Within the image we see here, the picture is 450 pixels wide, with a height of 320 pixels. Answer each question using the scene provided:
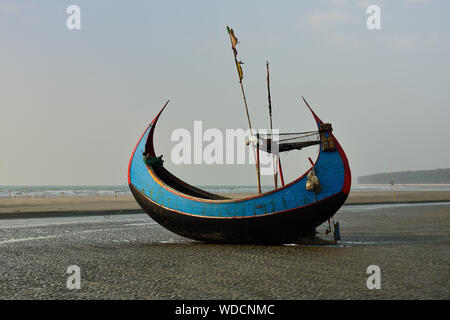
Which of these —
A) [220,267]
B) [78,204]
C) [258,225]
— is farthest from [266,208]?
[78,204]

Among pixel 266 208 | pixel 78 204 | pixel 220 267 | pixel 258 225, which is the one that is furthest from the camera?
pixel 78 204

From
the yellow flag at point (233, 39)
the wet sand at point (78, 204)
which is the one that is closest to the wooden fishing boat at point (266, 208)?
the yellow flag at point (233, 39)

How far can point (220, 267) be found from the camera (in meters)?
9.05

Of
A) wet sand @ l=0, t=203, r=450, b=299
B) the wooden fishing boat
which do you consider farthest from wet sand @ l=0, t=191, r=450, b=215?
the wooden fishing boat

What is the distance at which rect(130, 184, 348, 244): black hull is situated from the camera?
36.2ft

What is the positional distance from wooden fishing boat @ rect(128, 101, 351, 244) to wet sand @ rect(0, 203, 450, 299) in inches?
18.1

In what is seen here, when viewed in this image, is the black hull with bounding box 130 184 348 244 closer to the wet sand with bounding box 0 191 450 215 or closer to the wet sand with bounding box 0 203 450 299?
the wet sand with bounding box 0 203 450 299

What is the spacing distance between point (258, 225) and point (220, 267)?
109 inches

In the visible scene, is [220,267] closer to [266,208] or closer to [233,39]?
[266,208]

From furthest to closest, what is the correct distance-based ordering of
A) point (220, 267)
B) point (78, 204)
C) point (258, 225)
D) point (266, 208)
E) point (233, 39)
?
point (78, 204), point (233, 39), point (258, 225), point (266, 208), point (220, 267)

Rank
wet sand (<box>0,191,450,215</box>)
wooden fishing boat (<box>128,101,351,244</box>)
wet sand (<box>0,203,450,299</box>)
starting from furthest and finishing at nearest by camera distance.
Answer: wet sand (<box>0,191,450,215</box>) < wooden fishing boat (<box>128,101,351,244</box>) < wet sand (<box>0,203,450,299</box>)
